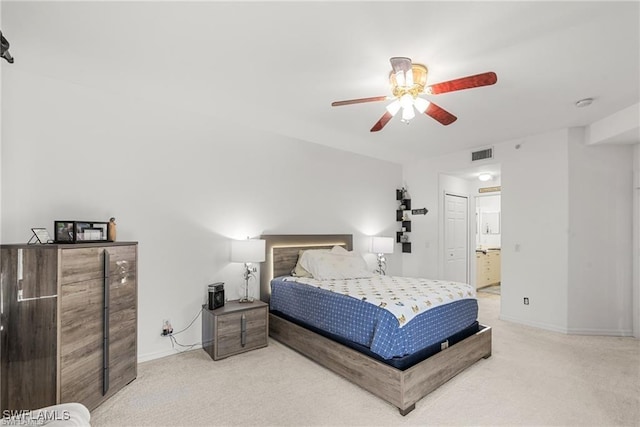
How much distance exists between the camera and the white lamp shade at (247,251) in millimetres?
3426

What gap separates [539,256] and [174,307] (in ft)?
15.6

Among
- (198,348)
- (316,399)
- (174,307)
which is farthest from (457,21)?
(198,348)

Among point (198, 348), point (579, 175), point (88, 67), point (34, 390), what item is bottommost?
point (198, 348)

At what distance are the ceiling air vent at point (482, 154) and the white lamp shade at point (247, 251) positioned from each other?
3760mm

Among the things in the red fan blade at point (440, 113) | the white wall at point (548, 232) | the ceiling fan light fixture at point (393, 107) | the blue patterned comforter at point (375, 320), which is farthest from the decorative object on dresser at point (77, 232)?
the white wall at point (548, 232)

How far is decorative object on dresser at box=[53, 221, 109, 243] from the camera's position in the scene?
2207 millimetres

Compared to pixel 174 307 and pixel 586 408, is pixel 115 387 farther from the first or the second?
pixel 586 408

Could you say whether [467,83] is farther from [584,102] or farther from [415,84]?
[584,102]

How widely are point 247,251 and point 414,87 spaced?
7.63 ft

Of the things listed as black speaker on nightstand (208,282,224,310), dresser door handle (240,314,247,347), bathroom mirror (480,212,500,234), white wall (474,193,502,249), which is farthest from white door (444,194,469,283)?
black speaker on nightstand (208,282,224,310)

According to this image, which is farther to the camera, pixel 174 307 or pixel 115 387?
pixel 174 307

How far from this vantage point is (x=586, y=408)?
7.45 feet

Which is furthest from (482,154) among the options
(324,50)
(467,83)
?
(324,50)

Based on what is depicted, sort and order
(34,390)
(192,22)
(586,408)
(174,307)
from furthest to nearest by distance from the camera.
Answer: (174,307) → (586,408) → (192,22) → (34,390)
